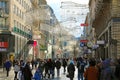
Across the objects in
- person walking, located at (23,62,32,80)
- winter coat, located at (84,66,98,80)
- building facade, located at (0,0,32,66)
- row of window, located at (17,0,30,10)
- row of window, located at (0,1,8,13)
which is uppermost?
row of window, located at (17,0,30,10)

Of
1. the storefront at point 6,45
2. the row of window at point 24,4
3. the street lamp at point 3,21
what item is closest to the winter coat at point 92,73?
the storefront at point 6,45

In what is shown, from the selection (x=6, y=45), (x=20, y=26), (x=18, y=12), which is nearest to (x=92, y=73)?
(x=6, y=45)

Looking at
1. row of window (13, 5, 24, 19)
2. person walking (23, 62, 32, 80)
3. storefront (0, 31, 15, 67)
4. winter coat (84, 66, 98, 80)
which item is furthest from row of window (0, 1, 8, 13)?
winter coat (84, 66, 98, 80)

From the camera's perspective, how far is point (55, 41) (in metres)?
141

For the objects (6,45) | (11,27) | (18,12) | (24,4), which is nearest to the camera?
(6,45)

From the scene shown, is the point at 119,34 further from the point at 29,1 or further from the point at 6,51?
the point at 29,1

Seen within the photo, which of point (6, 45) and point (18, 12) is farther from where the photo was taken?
point (18, 12)

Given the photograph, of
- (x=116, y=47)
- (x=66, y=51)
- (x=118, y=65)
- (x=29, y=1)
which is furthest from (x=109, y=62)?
(x=66, y=51)

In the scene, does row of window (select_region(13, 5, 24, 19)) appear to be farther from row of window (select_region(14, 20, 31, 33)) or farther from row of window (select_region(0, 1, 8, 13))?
row of window (select_region(0, 1, 8, 13))

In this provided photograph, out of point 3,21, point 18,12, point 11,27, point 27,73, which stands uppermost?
point 18,12

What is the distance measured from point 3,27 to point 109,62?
5819 cm

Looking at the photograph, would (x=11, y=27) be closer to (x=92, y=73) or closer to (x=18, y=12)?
(x=18, y=12)

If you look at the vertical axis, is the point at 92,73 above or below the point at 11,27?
below

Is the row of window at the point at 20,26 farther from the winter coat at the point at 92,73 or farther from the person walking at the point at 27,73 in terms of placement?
the winter coat at the point at 92,73
